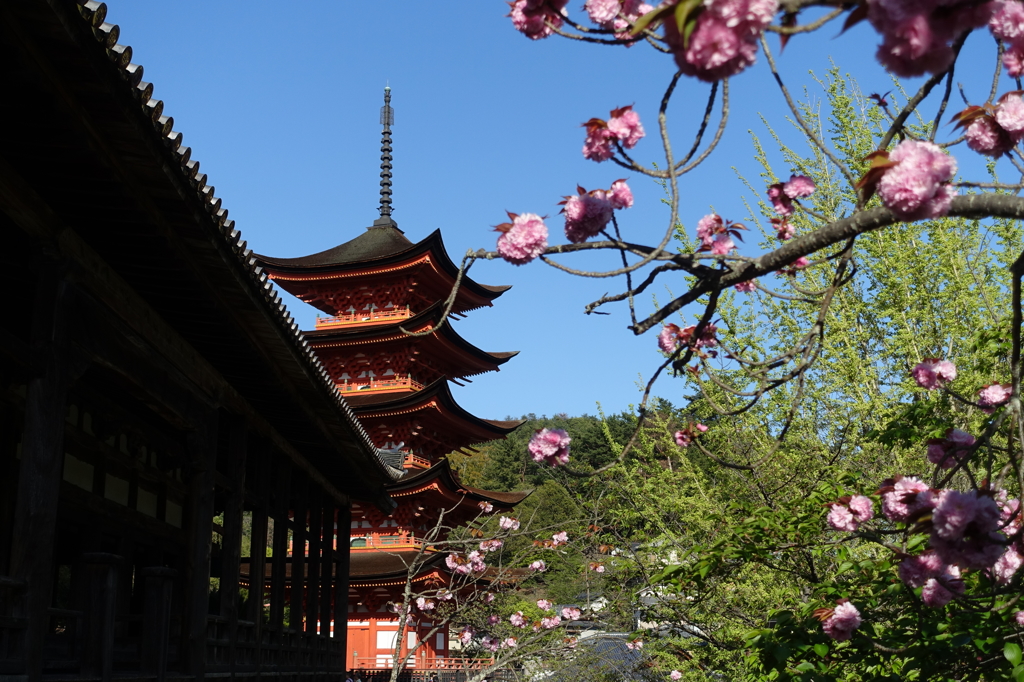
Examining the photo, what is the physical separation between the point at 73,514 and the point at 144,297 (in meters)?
3.12

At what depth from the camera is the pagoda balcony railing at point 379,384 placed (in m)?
24.6

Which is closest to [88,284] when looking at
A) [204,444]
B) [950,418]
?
[204,444]

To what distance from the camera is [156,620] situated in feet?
21.0

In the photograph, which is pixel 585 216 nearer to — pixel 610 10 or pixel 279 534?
pixel 610 10

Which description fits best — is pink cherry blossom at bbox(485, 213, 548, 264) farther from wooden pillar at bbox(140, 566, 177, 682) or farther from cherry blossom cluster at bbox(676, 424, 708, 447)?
cherry blossom cluster at bbox(676, 424, 708, 447)

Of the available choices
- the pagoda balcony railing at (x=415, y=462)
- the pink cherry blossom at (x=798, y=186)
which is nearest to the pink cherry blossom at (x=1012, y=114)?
the pink cherry blossom at (x=798, y=186)

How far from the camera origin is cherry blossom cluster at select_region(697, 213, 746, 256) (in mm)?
4707

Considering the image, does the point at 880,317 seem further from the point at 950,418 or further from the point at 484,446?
the point at 484,446

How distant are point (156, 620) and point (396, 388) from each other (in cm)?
1826

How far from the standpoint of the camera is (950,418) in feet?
23.1

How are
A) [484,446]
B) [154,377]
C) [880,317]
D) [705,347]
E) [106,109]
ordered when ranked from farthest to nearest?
[484,446]
[880,317]
[154,377]
[705,347]
[106,109]

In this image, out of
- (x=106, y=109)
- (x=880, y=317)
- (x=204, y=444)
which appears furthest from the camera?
(x=880, y=317)

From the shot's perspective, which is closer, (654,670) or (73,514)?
(73,514)

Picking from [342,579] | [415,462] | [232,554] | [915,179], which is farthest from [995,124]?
[415,462]
